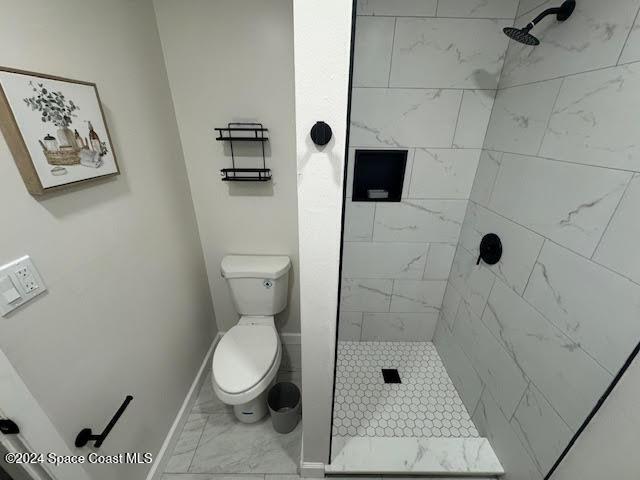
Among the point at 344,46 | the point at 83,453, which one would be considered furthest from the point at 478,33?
the point at 83,453

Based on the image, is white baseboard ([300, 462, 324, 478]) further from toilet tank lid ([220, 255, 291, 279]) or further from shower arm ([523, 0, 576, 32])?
shower arm ([523, 0, 576, 32])

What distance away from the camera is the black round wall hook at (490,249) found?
1.30m

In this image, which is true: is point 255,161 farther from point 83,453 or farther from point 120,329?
point 83,453

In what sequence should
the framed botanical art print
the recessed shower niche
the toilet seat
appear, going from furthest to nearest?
the recessed shower niche < the toilet seat < the framed botanical art print

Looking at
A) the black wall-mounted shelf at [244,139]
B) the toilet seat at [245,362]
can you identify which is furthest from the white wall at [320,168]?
the black wall-mounted shelf at [244,139]

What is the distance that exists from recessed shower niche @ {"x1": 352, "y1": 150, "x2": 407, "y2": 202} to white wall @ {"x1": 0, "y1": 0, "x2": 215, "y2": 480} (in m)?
1.02

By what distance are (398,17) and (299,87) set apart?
1067 mm

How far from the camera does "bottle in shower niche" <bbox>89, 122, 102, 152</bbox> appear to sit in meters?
0.87

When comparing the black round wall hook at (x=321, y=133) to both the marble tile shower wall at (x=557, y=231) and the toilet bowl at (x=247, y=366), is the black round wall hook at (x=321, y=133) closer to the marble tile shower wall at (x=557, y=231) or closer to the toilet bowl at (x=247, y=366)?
the marble tile shower wall at (x=557, y=231)

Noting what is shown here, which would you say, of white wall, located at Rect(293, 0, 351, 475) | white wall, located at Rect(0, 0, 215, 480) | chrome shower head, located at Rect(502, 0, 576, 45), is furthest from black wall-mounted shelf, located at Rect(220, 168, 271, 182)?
chrome shower head, located at Rect(502, 0, 576, 45)

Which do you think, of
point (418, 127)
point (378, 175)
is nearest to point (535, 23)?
point (418, 127)

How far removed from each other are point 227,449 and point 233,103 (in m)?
1.85

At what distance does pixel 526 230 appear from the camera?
113 cm

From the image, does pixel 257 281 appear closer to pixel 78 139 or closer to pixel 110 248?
pixel 110 248
